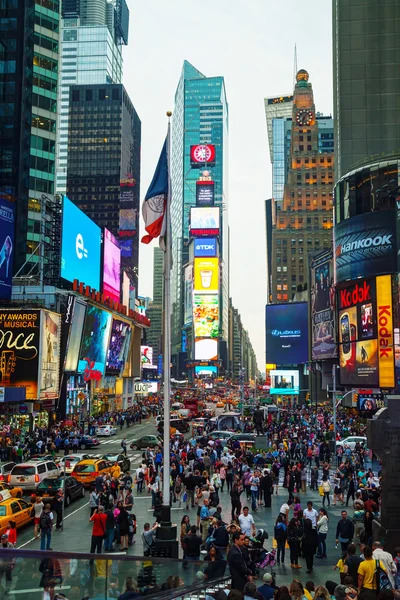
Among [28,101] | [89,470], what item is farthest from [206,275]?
[89,470]

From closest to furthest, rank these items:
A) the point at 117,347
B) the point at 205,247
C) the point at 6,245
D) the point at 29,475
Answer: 1. the point at 29,475
2. the point at 6,245
3. the point at 117,347
4. the point at 205,247

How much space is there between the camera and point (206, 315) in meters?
195

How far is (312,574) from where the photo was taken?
1581 cm

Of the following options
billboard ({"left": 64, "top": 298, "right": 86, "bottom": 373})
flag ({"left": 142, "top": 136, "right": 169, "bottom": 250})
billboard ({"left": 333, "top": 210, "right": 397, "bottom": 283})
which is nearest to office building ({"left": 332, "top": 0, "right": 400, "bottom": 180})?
billboard ({"left": 333, "top": 210, "right": 397, "bottom": 283})

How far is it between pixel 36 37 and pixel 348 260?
177 ft

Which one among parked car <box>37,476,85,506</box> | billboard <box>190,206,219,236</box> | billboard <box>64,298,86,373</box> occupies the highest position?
billboard <box>190,206,219,236</box>

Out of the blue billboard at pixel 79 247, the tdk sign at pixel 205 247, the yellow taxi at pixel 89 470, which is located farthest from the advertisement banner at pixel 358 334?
the tdk sign at pixel 205 247

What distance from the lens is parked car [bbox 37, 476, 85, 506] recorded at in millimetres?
24938

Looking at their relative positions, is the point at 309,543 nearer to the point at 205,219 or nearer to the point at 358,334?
the point at 358,334

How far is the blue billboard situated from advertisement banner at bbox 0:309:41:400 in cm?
1215

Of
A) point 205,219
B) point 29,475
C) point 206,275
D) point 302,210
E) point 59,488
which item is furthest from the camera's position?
point 205,219

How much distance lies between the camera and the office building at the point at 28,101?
86312mm

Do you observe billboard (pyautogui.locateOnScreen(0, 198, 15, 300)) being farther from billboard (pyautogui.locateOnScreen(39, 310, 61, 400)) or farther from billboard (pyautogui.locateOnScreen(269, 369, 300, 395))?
billboard (pyautogui.locateOnScreen(269, 369, 300, 395))

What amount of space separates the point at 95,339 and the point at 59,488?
52983 millimetres
